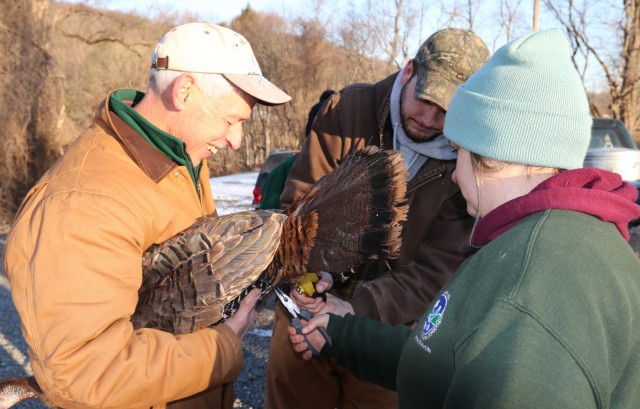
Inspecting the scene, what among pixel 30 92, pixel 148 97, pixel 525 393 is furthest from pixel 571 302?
pixel 30 92

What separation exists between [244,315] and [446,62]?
5.06 feet

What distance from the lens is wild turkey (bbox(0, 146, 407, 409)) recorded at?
6.75 feet

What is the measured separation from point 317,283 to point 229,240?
0.72 m

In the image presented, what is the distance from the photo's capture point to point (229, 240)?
7.04 ft

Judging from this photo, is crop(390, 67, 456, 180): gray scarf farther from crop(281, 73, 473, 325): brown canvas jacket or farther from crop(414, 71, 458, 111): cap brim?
crop(414, 71, 458, 111): cap brim

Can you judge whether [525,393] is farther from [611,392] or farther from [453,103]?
[453,103]

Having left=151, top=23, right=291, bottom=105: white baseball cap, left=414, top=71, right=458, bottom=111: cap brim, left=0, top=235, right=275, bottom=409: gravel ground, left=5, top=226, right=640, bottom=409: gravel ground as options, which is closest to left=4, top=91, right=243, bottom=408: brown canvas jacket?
left=151, top=23, right=291, bottom=105: white baseball cap

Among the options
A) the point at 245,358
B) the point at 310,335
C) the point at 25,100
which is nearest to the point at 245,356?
the point at 245,358

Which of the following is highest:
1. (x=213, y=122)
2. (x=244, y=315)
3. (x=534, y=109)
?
(x=534, y=109)

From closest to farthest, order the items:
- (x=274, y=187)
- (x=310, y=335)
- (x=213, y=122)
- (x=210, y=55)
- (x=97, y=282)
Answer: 1. (x=97, y=282)
2. (x=210, y=55)
3. (x=213, y=122)
4. (x=310, y=335)
5. (x=274, y=187)

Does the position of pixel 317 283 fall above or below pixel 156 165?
below

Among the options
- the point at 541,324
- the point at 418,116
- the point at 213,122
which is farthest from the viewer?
the point at 418,116

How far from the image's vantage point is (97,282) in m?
1.64

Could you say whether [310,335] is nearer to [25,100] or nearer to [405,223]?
[405,223]
